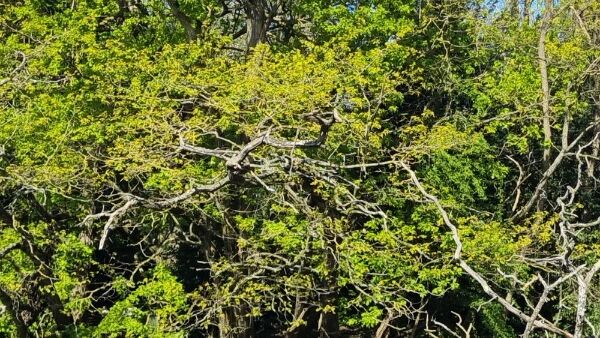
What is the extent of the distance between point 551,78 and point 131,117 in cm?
828

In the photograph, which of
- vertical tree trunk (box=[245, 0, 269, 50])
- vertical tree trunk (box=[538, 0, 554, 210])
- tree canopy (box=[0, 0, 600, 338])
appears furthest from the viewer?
vertical tree trunk (box=[538, 0, 554, 210])

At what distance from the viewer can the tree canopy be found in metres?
10.5

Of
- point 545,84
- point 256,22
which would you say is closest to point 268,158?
point 256,22

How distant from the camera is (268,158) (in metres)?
9.69

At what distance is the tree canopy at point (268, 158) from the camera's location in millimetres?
10453

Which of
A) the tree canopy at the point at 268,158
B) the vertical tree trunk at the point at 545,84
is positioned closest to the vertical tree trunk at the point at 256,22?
the tree canopy at the point at 268,158

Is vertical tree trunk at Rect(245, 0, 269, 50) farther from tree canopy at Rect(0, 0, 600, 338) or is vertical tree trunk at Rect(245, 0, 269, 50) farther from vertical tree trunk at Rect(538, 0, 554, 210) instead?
vertical tree trunk at Rect(538, 0, 554, 210)

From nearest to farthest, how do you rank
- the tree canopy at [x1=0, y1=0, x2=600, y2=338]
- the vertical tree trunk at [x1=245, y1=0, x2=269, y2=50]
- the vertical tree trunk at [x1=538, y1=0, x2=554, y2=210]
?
the tree canopy at [x1=0, y1=0, x2=600, y2=338], the vertical tree trunk at [x1=245, y1=0, x2=269, y2=50], the vertical tree trunk at [x1=538, y1=0, x2=554, y2=210]

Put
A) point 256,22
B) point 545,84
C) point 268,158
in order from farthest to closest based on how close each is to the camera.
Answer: point 545,84
point 256,22
point 268,158

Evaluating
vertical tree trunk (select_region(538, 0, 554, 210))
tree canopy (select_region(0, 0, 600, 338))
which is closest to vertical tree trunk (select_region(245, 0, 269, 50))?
tree canopy (select_region(0, 0, 600, 338))

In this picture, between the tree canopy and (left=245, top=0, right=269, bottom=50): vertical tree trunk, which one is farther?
(left=245, top=0, right=269, bottom=50): vertical tree trunk

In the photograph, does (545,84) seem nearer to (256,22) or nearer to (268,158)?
(256,22)

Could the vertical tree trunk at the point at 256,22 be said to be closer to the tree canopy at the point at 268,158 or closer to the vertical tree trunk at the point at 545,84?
the tree canopy at the point at 268,158

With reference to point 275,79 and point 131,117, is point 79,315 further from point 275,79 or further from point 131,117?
point 275,79
